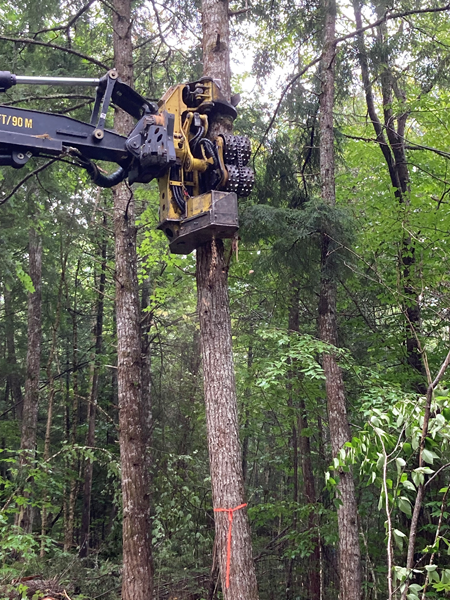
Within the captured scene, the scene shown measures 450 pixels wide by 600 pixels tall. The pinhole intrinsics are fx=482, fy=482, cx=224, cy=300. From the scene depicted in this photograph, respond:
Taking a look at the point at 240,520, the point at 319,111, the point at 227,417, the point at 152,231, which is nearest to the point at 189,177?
the point at 227,417

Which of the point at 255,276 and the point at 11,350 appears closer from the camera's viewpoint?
the point at 255,276

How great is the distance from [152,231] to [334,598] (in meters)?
8.59

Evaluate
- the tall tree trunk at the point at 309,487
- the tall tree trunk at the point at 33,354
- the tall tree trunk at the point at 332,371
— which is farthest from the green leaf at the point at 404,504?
the tall tree trunk at the point at 33,354

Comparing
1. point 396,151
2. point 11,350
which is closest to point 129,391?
point 396,151

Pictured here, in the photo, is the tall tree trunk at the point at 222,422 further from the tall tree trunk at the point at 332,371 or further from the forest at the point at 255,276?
the tall tree trunk at the point at 332,371

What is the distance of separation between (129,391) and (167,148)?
376 cm

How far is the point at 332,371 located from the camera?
22.5ft

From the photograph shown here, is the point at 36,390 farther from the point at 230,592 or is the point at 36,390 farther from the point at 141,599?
the point at 230,592

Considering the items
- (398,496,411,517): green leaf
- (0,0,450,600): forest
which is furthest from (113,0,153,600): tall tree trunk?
(398,496,411,517): green leaf

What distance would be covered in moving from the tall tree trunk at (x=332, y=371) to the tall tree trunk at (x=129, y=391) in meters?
2.57

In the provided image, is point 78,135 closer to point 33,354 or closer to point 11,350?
point 33,354

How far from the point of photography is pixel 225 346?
4.32 m

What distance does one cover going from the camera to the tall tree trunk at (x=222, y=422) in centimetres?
387

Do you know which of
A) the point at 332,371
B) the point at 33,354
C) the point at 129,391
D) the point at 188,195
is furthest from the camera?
the point at 33,354
